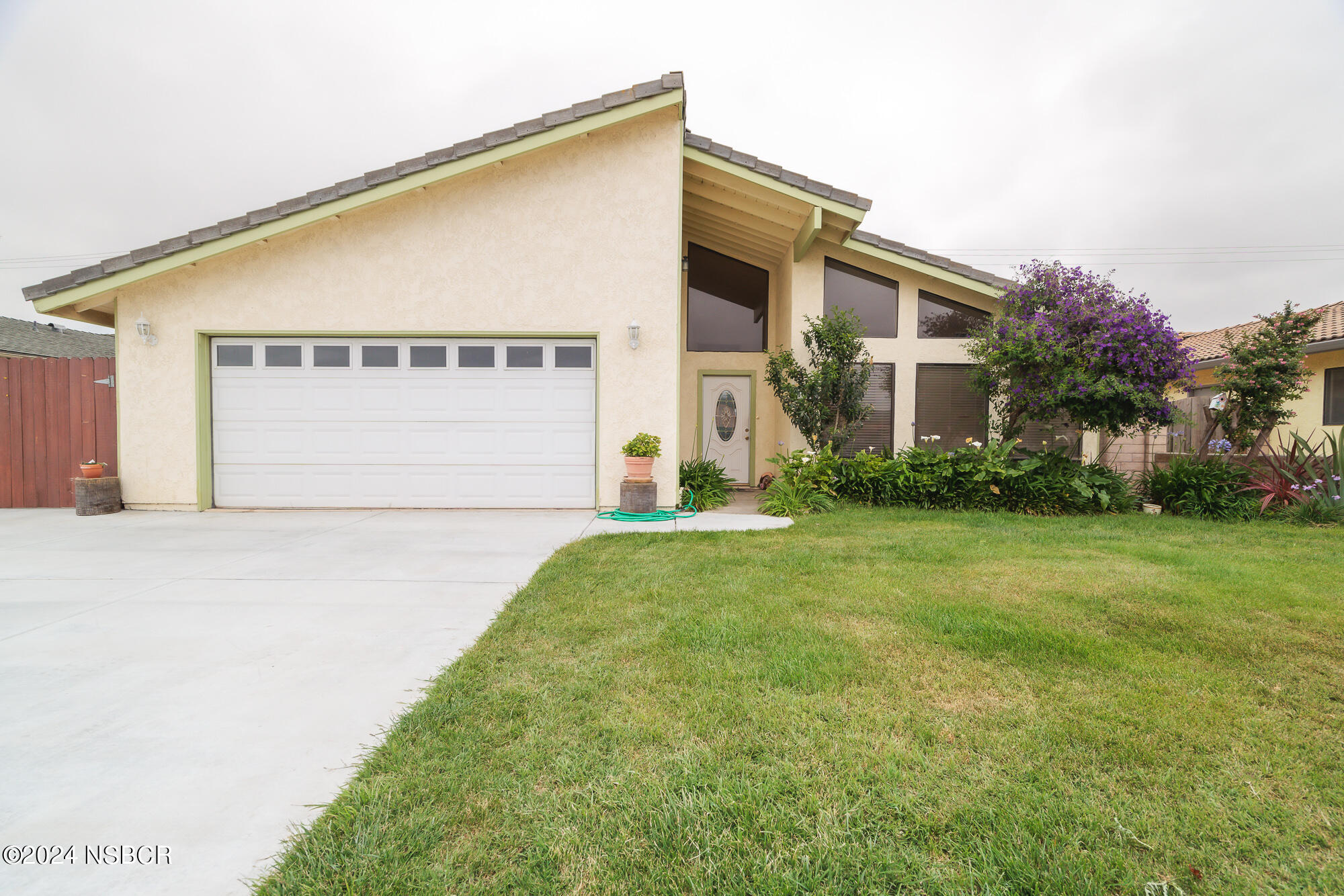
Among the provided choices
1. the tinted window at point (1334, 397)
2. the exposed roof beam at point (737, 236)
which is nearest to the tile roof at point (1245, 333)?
the tinted window at point (1334, 397)

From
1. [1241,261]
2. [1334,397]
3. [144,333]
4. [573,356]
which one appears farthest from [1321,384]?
[1241,261]

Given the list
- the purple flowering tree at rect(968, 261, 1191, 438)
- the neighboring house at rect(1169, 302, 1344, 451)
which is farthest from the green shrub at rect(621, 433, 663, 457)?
the neighboring house at rect(1169, 302, 1344, 451)

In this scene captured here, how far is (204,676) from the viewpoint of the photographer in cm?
280

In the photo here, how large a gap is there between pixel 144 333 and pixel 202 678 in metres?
7.32

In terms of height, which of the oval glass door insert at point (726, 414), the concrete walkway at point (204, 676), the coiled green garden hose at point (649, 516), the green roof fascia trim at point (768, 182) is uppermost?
the green roof fascia trim at point (768, 182)

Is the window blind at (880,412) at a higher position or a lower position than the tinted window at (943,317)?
lower

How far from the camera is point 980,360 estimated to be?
8984mm

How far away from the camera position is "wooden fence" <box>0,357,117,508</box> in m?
7.91

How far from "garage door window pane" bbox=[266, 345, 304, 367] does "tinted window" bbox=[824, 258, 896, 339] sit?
320 inches

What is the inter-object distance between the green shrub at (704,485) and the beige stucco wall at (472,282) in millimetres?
830

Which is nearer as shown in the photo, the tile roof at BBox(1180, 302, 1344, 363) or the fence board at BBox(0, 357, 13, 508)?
the fence board at BBox(0, 357, 13, 508)

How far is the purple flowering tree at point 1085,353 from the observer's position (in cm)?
756

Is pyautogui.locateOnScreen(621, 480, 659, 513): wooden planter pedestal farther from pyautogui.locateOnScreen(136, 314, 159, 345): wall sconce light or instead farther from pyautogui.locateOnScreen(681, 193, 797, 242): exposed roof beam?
pyautogui.locateOnScreen(136, 314, 159, 345): wall sconce light

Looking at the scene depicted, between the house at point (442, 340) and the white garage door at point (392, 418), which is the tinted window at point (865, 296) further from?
the white garage door at point (392, 418)
